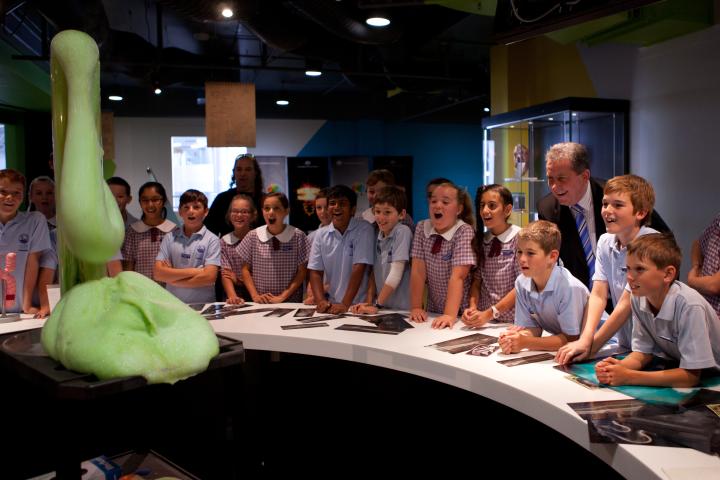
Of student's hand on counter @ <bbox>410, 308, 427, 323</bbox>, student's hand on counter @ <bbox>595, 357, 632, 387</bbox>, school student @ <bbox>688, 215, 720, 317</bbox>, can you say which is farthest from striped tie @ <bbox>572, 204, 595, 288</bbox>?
student's hand on counter @ <bbox>595, 357, 632, 387</bbox>

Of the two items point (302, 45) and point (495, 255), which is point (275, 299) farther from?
point (302, 45)

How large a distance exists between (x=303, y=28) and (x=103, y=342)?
6.49m

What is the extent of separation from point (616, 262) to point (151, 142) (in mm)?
11814

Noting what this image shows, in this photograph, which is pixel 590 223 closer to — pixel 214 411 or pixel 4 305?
pixel 214 411

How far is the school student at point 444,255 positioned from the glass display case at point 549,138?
2.61 m

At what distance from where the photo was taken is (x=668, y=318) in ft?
7.00

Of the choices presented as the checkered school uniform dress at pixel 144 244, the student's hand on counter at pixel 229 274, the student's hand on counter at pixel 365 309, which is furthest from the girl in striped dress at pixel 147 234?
the student's hand on counter at pixel 365 309

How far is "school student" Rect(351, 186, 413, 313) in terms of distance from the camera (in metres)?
3.74

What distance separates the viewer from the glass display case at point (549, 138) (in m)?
5.79

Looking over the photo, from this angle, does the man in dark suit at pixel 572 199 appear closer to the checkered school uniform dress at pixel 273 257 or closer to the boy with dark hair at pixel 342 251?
the boy with dark hair at pixel 342 251

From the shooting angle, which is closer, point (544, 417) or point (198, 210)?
point (544, 417)

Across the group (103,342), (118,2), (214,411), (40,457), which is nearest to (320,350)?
(214,411)

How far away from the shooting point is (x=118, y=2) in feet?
25.7

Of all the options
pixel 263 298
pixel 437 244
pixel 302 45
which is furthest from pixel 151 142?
pixel 437 244
